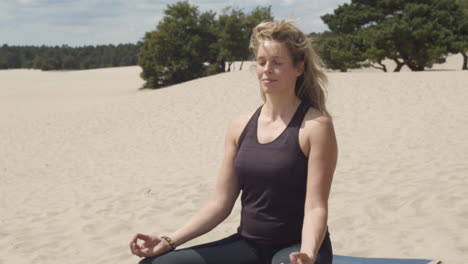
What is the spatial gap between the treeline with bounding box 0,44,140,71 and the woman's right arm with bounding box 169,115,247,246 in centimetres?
8043

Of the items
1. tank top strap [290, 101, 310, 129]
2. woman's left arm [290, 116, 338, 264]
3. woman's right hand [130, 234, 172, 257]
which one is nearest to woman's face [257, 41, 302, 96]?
tank top strap [290, 101, 310, 129]

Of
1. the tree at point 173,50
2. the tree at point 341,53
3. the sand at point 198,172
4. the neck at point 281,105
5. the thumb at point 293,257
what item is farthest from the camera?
the tree at point 173,50

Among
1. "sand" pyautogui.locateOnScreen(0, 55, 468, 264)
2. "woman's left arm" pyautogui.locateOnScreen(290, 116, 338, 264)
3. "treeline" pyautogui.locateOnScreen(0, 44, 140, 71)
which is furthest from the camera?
"treeline" pyautogui.locateOnScreen(0, 44, 140, 71)

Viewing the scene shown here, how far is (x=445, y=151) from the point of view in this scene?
333 inches

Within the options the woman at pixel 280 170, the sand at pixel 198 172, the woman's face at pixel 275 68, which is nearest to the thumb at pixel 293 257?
the woman at pixel 280 170

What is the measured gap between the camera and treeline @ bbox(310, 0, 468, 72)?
2327 centimetres

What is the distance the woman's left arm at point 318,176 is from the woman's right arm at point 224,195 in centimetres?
43

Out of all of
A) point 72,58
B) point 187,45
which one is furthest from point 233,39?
point 72,58

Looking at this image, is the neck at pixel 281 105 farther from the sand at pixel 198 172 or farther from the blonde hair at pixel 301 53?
the sand at pixel 198 172

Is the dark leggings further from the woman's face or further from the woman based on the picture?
the woman's face

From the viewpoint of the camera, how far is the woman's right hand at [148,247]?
7.53ft

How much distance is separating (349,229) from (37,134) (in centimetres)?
1274

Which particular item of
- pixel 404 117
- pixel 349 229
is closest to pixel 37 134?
pixel 404 117

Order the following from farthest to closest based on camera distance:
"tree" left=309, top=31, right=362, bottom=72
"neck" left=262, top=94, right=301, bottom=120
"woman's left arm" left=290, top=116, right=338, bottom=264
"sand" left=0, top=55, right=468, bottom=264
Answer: "tree" left=309, top=31, right=362, bottom=72 < "sand" left=0, top=55, right=468, bottom=264 < "neck" left=262, top=94, right=301, bottom=120 < "woman's left arm" left=290, top=116, right=338, bottom=264
